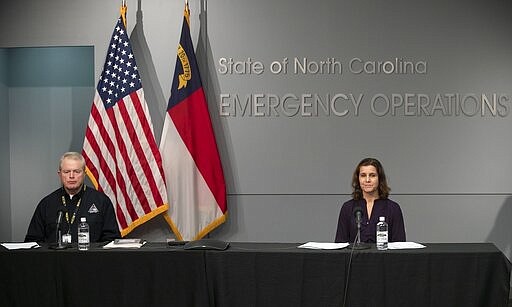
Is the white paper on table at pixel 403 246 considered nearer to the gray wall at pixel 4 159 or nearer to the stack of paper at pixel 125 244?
the stack of paper at pixel 125 244

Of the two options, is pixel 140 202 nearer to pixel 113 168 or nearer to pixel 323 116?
pixel 113 168

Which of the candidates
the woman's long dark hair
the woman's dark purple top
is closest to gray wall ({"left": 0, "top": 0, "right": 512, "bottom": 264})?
the woman's long dark hair

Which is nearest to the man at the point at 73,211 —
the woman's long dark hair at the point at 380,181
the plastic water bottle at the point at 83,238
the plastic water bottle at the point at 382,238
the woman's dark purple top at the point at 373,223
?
the plastic water bottle at the point at 83,238

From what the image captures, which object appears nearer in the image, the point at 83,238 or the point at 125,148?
the point at 83,238

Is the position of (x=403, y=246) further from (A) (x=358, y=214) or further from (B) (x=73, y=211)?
(B) (x=73, y=211)

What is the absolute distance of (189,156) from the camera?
21.1 ft

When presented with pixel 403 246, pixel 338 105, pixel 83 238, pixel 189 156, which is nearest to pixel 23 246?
pixel 83 238

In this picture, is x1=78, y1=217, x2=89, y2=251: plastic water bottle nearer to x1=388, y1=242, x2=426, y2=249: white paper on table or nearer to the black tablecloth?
the black tablecloth

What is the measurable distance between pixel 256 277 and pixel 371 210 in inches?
44.9

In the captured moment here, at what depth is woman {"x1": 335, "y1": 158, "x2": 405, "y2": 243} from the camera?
512cm

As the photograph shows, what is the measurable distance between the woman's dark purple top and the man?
1.62 m

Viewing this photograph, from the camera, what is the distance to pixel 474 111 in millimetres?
6465

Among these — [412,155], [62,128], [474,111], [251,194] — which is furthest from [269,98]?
[62,128]

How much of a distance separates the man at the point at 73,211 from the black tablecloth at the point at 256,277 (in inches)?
26.0
